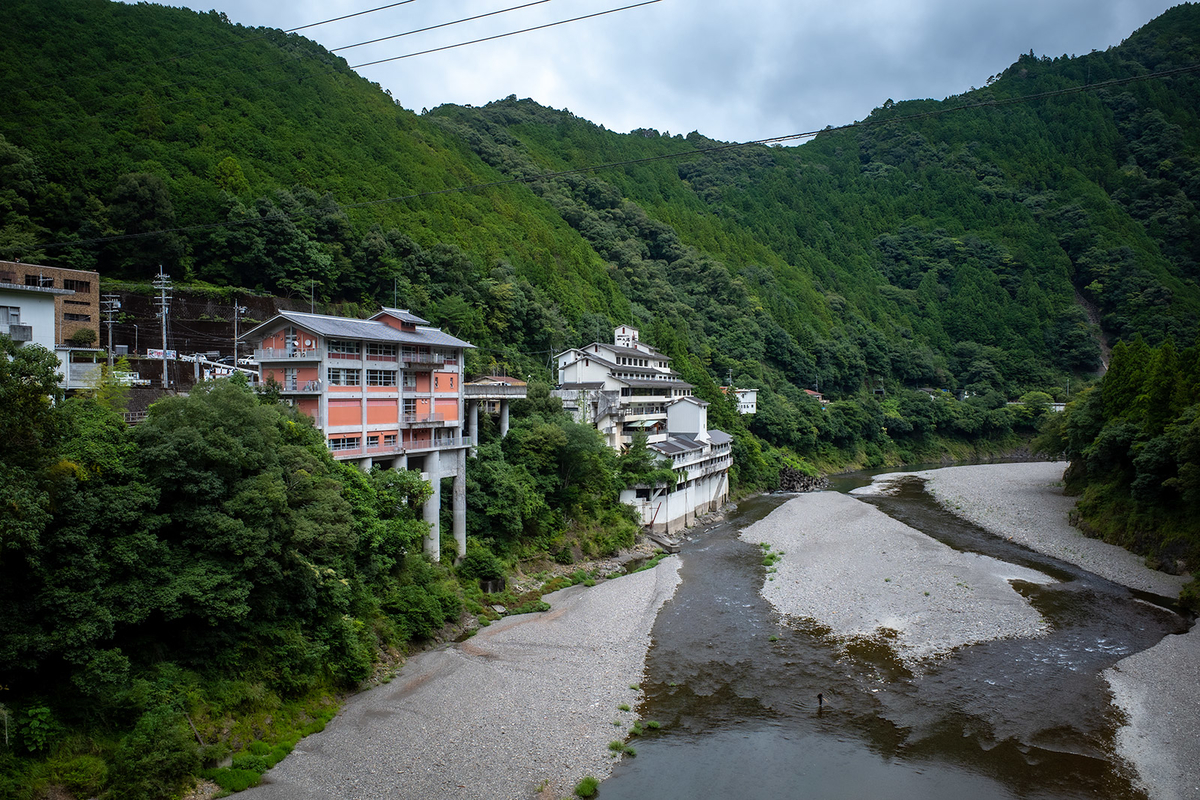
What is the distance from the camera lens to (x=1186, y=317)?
91.6 m

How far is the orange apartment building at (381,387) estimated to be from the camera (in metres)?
20.7

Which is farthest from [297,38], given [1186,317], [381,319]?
[1186,317]

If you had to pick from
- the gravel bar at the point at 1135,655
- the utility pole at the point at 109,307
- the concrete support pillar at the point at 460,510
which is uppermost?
the utility pole at the point at 109,307

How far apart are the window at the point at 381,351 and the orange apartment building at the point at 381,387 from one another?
0.03 meters

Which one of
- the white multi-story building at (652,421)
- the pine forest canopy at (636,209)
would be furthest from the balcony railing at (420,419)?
the white multi-story building at (652,421)

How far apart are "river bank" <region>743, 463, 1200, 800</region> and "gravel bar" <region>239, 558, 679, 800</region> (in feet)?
25.0

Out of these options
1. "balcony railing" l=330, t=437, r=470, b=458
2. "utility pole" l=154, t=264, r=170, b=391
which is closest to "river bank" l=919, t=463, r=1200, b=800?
"balcony railing" l=330, t=437, r=470, b=458

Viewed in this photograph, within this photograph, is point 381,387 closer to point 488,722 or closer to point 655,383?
point 488,722

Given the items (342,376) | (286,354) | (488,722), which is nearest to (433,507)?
(342,376)

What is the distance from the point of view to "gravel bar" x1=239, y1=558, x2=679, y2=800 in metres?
12.4

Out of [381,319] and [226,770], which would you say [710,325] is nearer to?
[381,319]

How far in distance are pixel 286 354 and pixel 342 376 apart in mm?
1973

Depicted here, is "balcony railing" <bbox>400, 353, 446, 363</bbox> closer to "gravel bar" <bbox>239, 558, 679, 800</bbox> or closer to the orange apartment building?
the orange apartment building

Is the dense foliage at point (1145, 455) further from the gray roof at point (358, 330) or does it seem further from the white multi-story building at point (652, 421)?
the gray roof at point (358, 330)
